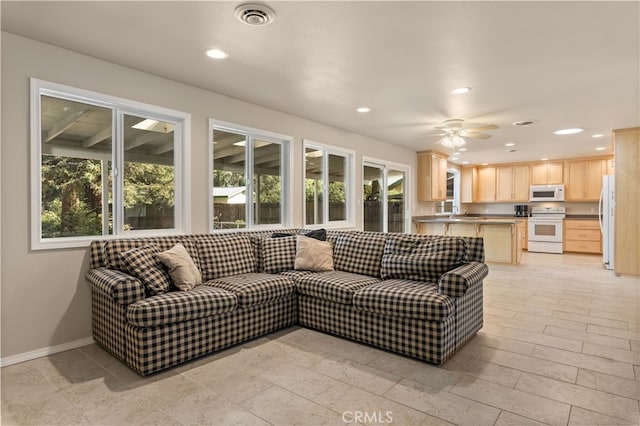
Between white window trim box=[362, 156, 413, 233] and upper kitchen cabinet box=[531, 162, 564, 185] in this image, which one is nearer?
white window trim box=[362, 156, 413, 233]

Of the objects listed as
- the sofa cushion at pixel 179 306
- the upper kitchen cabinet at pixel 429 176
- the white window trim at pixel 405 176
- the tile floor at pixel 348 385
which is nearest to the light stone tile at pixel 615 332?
the tile floor at pixel 348 385

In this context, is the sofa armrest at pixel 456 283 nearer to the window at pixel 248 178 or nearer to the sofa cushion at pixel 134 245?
the sofa cushion at pixel 134 245

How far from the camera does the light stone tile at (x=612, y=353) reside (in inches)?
107

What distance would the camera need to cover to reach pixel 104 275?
2691 mm

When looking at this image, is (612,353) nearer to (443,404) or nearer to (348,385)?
(443,404)

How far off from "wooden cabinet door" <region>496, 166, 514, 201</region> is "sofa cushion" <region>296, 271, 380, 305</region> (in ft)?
25.3

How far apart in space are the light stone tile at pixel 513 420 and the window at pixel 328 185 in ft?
11.7

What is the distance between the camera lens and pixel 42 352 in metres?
2.79

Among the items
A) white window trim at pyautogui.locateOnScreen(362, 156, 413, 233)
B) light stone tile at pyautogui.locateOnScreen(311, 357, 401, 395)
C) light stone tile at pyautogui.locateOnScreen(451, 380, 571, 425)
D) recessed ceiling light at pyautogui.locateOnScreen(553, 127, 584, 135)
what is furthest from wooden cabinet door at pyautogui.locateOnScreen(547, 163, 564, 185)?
light stone tile at pyautogui.locateOnScreen(311, 357, 401, 395)

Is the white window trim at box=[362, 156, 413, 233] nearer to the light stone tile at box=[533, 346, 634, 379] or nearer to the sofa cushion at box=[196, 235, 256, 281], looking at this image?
the sofa cushion at box=[196, 235, 256, 281]

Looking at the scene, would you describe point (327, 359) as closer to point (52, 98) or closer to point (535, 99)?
point (52, 98)

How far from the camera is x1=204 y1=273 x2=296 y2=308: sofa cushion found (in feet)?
9.68

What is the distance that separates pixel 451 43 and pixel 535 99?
6.40 feet

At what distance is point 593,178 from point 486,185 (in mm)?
2361
